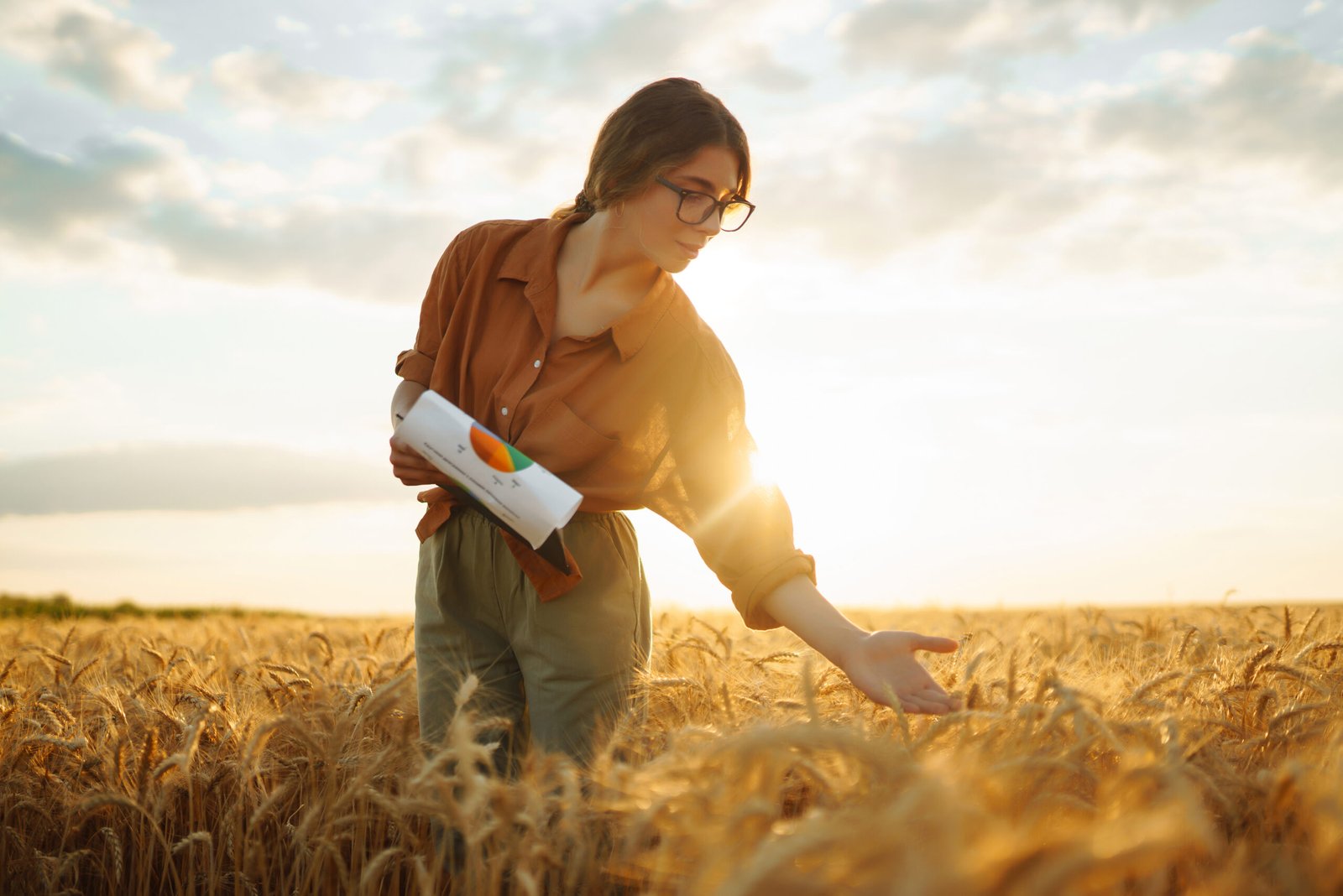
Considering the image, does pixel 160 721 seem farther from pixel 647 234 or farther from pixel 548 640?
pixel 647 234

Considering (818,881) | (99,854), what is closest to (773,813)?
(818,881)

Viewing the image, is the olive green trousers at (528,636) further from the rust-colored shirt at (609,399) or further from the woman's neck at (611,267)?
the woman's neck at (611,267)

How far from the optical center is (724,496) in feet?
7.52

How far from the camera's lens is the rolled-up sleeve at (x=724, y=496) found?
7.18 feet

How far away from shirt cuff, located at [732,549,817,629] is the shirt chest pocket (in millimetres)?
494

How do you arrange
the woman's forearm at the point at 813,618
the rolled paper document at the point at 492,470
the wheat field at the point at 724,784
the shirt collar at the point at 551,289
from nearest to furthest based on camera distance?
the wheat field at the point at 724,784 → the rolled paper document at the point at 492,470 → the woman's forearm at the point at 813,618 → the shirt collar at the point at 551,289

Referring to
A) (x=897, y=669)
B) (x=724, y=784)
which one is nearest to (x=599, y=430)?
(x=897, y=669)

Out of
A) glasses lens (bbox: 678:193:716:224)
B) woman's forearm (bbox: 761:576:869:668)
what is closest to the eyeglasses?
glasses lens (bbox: 678:193:716:224)

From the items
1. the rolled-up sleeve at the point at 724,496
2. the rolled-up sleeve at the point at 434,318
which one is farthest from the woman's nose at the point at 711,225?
the rolled-up sleeve at the point at 434,318

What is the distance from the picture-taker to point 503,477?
1895 millimetres

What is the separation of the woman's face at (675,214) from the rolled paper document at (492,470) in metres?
0.65

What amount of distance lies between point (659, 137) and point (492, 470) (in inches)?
36.9

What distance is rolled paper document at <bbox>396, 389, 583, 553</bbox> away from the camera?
1.87 m

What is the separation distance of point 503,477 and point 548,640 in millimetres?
467
